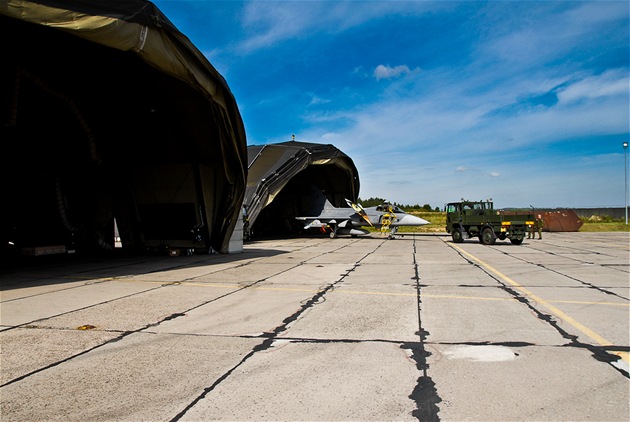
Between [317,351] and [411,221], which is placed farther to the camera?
[411,221]

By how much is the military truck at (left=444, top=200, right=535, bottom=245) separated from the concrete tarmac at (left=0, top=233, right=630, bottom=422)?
12.2 m

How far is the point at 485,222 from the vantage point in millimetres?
21656

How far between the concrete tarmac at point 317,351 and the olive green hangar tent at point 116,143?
6475 millimetres

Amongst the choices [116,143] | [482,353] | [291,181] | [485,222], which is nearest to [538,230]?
[485,222]

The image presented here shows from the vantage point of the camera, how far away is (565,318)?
19.9 ft

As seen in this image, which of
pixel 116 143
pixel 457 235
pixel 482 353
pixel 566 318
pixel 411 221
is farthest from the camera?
pixel 411 221

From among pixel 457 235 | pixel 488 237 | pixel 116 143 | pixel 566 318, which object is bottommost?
pixel 566 318

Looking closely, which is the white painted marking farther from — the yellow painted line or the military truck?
the military truck

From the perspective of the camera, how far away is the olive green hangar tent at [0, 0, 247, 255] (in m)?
11.8

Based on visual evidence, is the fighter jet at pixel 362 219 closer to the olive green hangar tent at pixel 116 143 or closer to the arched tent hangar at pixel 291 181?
the arched tent hangar at pixel 291 181

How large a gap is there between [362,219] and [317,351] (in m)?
25.2

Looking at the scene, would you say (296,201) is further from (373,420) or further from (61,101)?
(373,420)

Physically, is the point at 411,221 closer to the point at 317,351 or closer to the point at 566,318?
the point at 566,318

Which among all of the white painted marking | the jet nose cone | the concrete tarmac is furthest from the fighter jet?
the white painted marking
